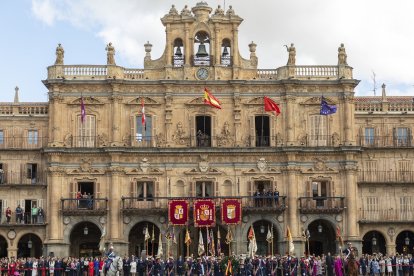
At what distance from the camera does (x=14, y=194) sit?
218 ft

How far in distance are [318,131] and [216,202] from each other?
9.22 meters

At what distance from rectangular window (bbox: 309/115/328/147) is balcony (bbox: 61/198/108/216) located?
15.7 m

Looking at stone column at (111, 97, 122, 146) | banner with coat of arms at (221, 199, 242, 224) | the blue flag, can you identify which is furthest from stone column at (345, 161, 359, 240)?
stone column at (111, 97, 122, 146)

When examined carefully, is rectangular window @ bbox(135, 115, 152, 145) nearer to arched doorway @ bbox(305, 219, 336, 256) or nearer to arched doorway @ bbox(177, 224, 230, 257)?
arched doorway @ bbox(177, 224, 230, 257)

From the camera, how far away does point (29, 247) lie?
222 feet

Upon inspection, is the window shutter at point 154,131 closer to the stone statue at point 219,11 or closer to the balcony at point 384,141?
the stone statue at point 219,11

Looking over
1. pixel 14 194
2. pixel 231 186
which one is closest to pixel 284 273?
pixel 231 186

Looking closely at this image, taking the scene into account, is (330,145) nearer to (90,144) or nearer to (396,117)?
(396,117)

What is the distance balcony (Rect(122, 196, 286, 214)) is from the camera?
64.8m

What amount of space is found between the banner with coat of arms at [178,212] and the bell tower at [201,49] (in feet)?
30.7

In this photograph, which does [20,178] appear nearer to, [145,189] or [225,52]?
[145,189]

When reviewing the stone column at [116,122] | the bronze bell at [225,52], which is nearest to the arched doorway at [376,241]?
the bronze bell at [225,52]

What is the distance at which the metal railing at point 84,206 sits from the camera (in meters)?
64.6

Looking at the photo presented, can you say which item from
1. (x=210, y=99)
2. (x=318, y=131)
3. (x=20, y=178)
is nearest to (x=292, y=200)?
(x=318, y=131)
